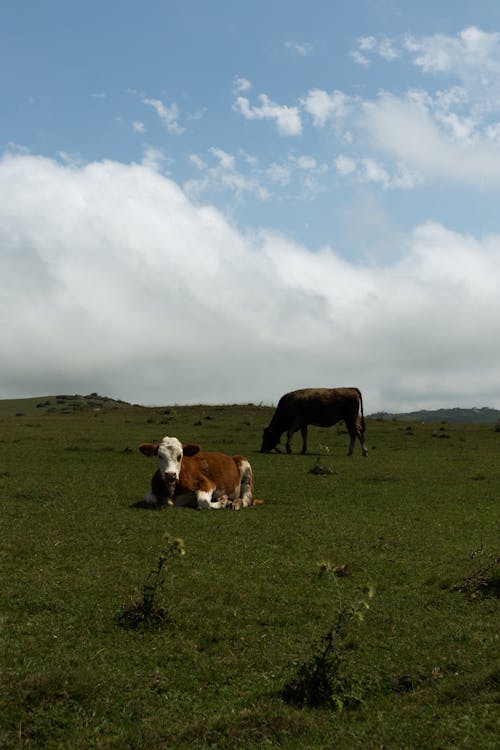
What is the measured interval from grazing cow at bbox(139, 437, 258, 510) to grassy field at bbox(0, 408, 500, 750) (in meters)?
0.69

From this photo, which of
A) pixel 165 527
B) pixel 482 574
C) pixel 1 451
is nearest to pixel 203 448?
pixel 1 451

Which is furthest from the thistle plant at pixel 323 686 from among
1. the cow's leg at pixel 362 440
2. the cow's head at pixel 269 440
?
the cow's head at pixel 269 440

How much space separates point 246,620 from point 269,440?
21.7 m

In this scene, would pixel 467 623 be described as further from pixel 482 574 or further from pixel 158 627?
pixel 158 627

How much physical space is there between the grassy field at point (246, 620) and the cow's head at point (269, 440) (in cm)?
1167

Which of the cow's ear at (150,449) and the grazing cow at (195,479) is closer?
the grazing cow at (195,479)

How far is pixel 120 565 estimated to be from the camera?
30.7 feet

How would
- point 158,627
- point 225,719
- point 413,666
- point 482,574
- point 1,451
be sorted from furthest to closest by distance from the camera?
1. point 1,451
2. point 482,574
3. point 158,627
4. point 413,666
5. point 225,719

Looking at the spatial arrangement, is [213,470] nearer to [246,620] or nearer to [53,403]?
[246,620]

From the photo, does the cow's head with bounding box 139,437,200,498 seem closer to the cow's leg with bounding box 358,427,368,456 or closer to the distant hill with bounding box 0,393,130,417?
the cow's leg with bounding box 358,427,368,456

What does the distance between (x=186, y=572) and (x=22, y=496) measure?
7.11m

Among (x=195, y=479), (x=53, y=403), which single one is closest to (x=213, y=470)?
(x=195, y=479)

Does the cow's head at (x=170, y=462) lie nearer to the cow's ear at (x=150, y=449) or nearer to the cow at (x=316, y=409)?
the cow's ear at (x=150, y=449)

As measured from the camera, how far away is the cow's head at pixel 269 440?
28.6 meters
